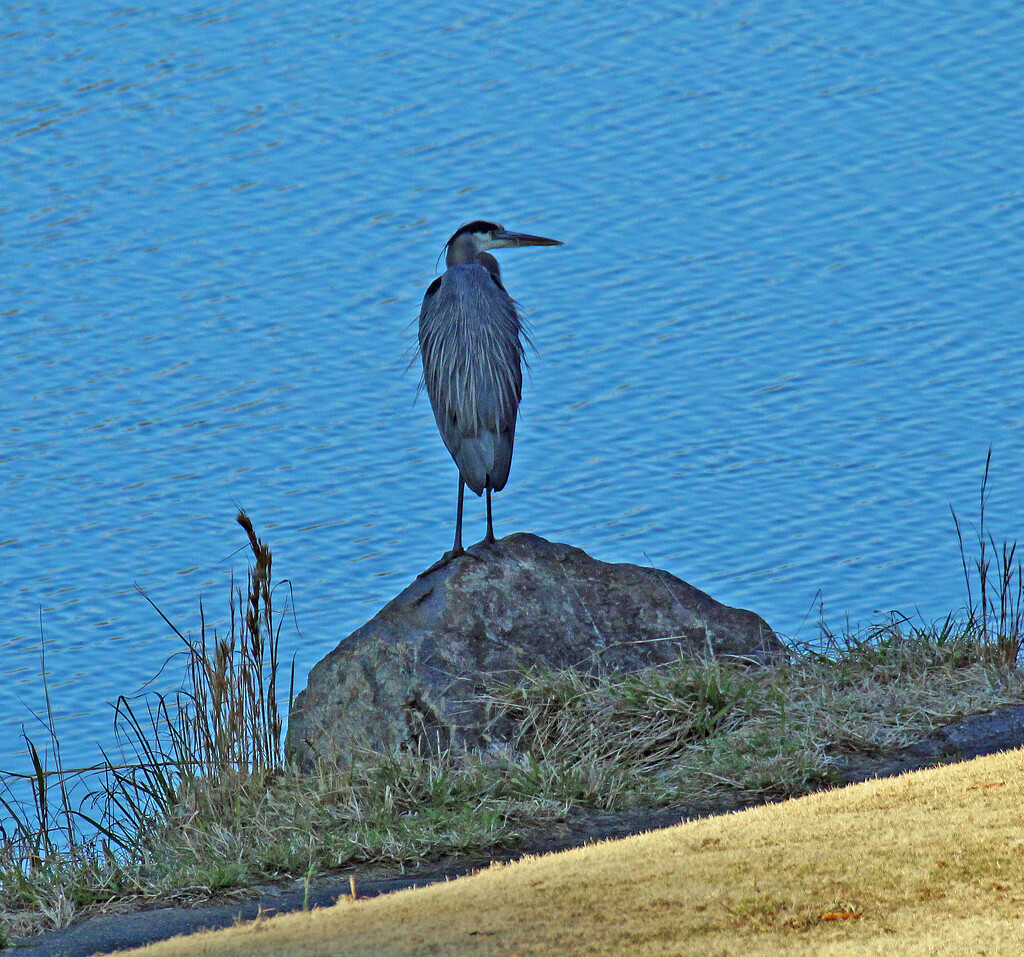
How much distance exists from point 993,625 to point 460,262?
8.40ft

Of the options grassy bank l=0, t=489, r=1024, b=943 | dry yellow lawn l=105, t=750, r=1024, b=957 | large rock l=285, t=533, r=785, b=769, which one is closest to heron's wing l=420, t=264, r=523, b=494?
large rock l=285, t=533, r=785, b=769

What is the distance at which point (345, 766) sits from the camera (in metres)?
5.11

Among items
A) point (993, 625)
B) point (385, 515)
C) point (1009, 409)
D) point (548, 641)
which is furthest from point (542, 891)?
point (1009, 409)

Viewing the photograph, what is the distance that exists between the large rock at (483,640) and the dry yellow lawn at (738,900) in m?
1.45

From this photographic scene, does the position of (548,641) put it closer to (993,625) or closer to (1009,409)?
(993,625)

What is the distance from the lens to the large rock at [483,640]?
530cm

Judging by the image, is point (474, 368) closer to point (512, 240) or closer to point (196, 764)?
point (512, 240)

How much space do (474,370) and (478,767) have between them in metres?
1.70

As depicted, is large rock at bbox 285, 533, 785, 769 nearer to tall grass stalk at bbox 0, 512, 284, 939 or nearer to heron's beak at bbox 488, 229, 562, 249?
tall grass stalk at bbox 0, 512, 284, 939

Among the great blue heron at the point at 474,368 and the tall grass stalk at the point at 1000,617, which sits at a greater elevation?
the great blue heron at the point at 474,368

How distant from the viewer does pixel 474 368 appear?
19.6 feet

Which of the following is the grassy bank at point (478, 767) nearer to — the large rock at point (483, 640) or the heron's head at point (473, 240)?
the large rock at point (483, 640)

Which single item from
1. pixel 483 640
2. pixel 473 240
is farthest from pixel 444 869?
pixel 473 240

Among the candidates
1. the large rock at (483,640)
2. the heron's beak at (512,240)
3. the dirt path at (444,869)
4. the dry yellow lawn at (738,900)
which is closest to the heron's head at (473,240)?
the heron's beak at (512,240)
